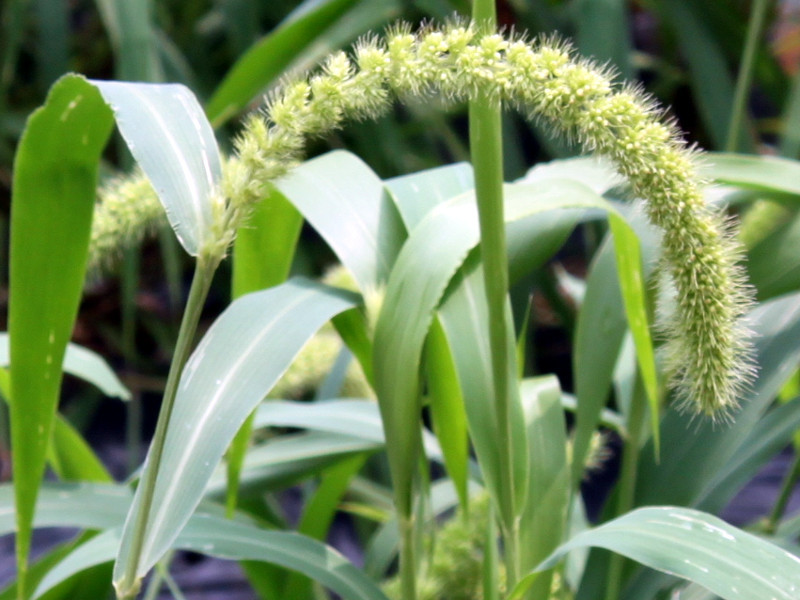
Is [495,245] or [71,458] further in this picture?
[71,458]

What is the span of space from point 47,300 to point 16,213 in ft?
0.14

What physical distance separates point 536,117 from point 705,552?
0.60 feet

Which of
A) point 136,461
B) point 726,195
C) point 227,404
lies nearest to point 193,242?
point 227,404

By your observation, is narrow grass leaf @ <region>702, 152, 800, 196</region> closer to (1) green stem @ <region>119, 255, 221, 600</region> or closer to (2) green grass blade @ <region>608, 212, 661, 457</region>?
(2) green grass blade @ <region>608, 212, 661, 457</region>

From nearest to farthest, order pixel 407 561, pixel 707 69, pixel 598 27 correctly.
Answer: pixel 407 561
pixel 598 27
pixel 707 69

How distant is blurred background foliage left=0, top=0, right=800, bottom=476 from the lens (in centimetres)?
81

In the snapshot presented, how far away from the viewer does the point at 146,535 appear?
0.31 metres

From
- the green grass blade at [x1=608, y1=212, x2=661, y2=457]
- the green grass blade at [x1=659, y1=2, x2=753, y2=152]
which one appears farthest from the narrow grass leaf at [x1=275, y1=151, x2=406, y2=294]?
the green grass blade at [x1=659, y1=2, x2=753, y2=152]

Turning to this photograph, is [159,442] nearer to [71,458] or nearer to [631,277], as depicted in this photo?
[631,277]

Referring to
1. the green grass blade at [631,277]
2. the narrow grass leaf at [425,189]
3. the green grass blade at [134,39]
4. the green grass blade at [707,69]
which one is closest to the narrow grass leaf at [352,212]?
the narrow grass leaf at [425,189]

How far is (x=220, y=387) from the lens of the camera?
13.6 inches

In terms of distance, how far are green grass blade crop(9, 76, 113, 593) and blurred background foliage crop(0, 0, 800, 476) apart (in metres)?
0.30

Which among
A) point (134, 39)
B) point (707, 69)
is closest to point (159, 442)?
point (134, 39)

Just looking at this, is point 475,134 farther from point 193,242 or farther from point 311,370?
point 311,370
